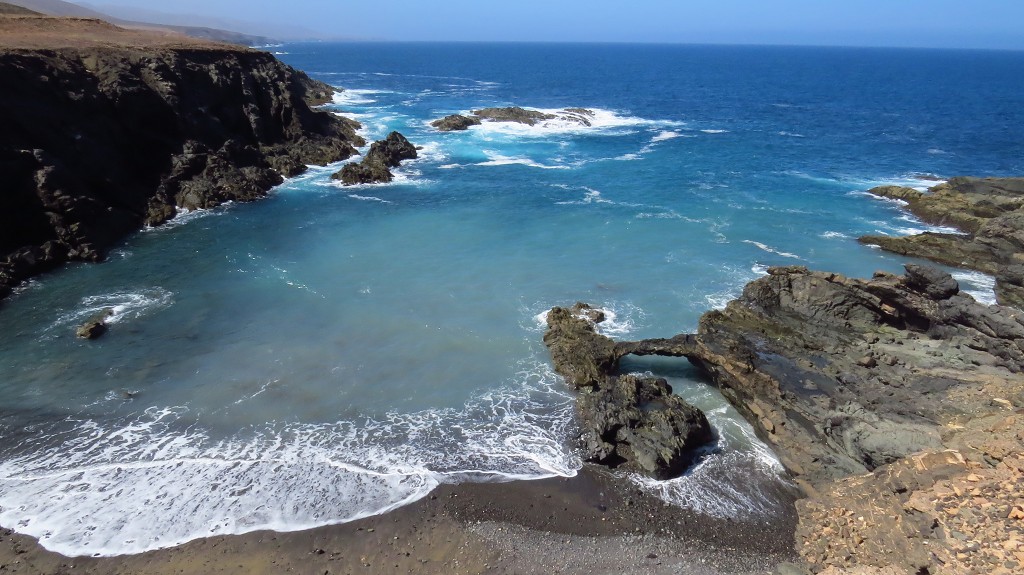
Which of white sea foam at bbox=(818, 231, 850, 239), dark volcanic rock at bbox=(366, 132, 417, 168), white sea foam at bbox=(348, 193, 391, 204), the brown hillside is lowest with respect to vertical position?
white sea foam at bbox=(818, 231, 850, 239)

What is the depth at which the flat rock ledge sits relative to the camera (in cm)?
1218

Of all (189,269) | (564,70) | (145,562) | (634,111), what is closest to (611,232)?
(189,269)

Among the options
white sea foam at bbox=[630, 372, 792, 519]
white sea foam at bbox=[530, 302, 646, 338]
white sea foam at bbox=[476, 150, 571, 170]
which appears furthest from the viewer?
white sea foam at bbox=[476, 150, 571, 170]

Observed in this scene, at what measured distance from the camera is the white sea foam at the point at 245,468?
16.4 m

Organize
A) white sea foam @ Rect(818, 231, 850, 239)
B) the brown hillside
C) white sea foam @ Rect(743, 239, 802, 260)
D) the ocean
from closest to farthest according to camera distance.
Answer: the ocean
white sea foam @ Rect(743, 239, 802, 260)
white sea foam @ Rect(818, 231, 850, 239)
the brown hillside

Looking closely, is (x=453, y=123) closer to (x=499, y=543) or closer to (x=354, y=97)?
(x=354, y=97)

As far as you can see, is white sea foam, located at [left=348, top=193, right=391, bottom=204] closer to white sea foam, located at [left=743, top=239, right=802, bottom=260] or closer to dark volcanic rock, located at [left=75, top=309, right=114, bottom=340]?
dark volcanic rock, located at [left=75, top=309, right=114, bottom=340]

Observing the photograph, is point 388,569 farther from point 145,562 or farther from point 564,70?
point 564,70

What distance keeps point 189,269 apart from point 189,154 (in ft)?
54.1

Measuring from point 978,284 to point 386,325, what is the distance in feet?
105

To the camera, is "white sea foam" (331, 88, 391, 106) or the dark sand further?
"white sea foam" (331, 88, 391, 106)

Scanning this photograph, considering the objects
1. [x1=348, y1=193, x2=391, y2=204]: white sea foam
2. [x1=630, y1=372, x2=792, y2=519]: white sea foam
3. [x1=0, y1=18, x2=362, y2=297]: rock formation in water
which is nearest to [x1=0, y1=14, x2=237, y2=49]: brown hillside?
[x1=0, y1=18, x2=362, y2=297]: rock formation in water

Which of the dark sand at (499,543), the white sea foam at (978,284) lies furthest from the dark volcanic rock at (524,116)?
the dark sand at (499,543)

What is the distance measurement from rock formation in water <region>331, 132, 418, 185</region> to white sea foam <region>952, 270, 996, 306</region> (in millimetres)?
41418
